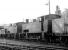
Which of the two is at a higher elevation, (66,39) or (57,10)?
(57,10)

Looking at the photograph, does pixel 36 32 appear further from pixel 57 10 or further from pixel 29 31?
pixel 57 10

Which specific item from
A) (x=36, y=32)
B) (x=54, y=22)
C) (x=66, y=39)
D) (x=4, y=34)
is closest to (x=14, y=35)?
(x=4, y=34)

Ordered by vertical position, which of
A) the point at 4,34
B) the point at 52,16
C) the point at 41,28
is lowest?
the point at 4,34

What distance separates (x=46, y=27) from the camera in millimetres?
17922

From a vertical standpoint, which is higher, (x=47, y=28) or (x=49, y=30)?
(x=47, y=28)

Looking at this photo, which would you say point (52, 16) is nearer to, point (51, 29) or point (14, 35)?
point (51, 29)

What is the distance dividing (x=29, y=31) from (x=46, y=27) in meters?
5.38

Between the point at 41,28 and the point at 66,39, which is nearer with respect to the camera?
the point at 66,39

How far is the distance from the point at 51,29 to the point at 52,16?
6.41 ft

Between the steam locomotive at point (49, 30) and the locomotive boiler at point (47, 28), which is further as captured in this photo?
the locomotive boiler at point (47, 28)

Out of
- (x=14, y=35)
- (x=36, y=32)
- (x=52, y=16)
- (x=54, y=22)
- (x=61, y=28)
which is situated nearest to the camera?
(x=61, y=28)

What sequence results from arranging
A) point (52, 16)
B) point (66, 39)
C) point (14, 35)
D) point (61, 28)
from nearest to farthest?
point (66, 39)
point (61, 28)
point (52, 16)
point (14, 35)

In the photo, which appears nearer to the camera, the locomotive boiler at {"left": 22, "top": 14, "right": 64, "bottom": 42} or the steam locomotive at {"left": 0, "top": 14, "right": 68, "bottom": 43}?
the steam locomotive at {"left": 0, "top": 14, "right": 68, "bottom": 43}

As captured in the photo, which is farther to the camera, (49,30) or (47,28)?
(49,30)
